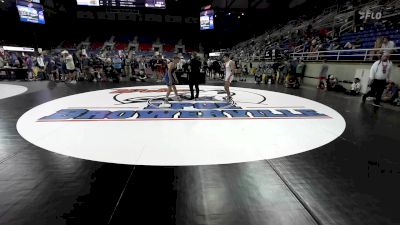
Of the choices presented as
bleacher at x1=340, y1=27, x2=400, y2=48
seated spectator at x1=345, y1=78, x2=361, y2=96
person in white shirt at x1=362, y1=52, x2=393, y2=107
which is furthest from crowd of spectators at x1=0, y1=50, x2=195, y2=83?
bleacher at x1=340, y1=27, x2=400, y2=48

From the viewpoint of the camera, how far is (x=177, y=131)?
389 cm

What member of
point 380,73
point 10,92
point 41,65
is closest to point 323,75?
point 380,73

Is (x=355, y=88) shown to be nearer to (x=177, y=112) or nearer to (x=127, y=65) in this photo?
(x=177, y=112)

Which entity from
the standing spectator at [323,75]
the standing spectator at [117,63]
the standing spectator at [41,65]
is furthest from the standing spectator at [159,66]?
the standing spectator at [323,75]

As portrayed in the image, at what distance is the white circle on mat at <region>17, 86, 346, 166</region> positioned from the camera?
297 cm

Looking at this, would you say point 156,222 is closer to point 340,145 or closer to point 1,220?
point 1,220

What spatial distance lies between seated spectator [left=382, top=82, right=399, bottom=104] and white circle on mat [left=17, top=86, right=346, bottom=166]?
2646 mm

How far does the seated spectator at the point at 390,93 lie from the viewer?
6965mm

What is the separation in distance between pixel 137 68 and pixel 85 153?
43.2ft

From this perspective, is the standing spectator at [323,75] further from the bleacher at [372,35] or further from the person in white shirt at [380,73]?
the person in white shirt at [380,73]

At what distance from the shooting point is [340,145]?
3.39m

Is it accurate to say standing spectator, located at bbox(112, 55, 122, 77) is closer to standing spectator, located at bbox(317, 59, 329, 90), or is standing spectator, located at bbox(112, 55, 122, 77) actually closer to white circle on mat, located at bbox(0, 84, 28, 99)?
white circle on mat, located at bbox(0, 84, 28, 99)

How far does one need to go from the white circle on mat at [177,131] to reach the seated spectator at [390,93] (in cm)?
265

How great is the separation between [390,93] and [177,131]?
23.2 feet
